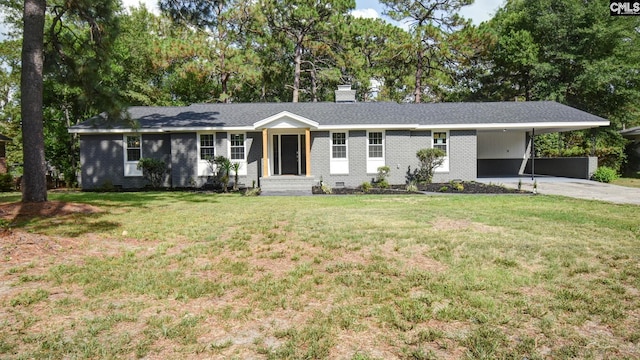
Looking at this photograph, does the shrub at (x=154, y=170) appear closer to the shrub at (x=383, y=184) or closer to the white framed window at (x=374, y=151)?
the white framed window at (x=374, y=151)

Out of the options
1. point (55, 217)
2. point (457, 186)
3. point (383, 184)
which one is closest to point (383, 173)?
point (383, 184)

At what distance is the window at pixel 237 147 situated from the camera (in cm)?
1731

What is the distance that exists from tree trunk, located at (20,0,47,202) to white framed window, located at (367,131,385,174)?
1236cm

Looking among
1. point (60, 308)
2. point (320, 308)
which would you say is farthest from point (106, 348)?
point (320, 308)

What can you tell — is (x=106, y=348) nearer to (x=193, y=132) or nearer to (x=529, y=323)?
(x=529, y=323)

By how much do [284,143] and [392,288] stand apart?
1483cm

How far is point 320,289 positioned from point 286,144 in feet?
48.1

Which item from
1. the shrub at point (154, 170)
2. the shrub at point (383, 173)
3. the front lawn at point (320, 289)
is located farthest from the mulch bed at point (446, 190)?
the shrub at point (154, 170)

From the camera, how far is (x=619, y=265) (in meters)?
4.88

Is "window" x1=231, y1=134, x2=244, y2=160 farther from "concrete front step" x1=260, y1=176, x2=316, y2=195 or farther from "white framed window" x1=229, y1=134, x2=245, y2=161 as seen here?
"concrete front step" x1=260, y1=176, x2=316, y2=195

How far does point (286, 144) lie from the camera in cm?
1845

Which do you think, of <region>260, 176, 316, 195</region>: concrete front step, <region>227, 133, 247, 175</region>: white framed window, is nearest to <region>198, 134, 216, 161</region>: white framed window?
<region>227, 133, 247, 175</region>: white framed window

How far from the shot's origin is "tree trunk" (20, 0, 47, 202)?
8.81 m

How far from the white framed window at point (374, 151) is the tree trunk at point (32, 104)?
12.4 m
